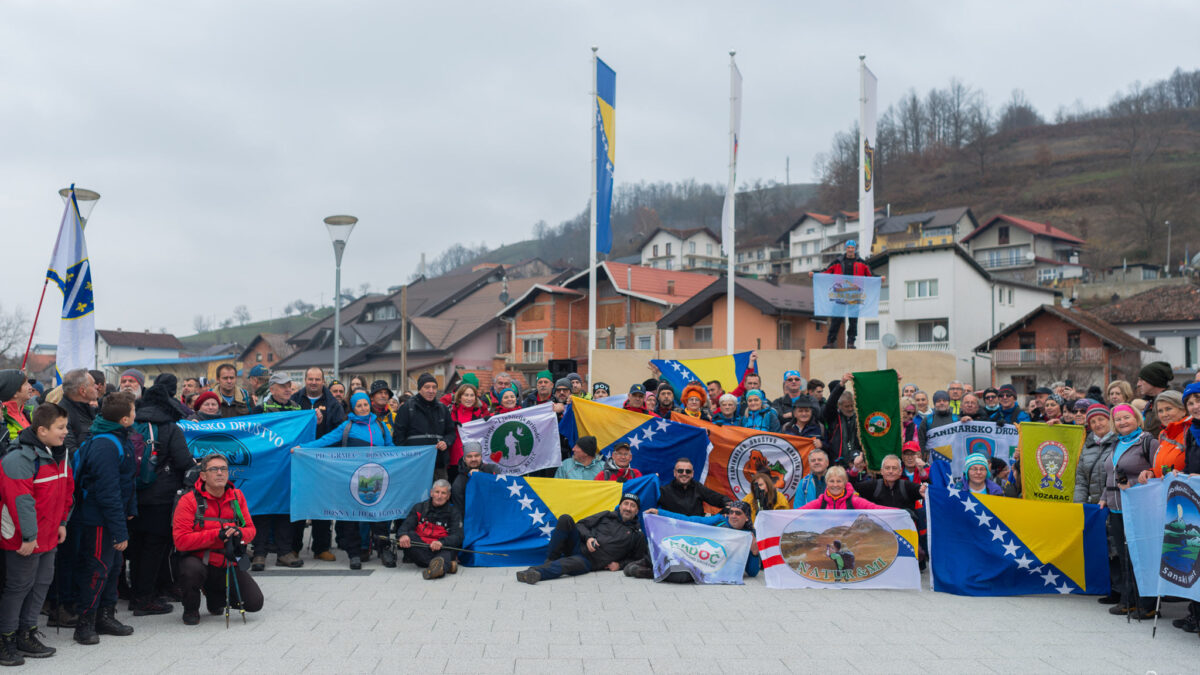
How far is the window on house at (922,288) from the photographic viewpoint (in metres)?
54.8

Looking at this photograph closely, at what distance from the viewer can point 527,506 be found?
34.7 feet

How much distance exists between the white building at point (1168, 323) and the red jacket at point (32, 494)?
57854 mm

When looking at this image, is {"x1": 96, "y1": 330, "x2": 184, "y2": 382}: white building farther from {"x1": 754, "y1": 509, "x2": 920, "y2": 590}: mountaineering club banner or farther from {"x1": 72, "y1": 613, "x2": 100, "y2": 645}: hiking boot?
{"x1": 754, "y1": 509, "x2": 920, "y2": 590}: mountaineering club banner

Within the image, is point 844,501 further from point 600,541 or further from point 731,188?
point 731,188

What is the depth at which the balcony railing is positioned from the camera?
46406 mm

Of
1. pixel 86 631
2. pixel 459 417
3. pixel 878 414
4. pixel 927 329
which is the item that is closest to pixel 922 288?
pixel 927 329

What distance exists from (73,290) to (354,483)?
414 cm

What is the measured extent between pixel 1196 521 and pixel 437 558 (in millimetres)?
7309

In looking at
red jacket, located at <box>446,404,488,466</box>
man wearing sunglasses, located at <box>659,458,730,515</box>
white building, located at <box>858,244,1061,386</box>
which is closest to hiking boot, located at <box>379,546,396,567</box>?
red jacket, located at <box>446,404,488,466</box>

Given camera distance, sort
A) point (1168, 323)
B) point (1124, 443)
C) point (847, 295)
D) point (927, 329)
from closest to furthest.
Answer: point (1124, 443) → point (847, 295) → point (1168, 323) → point (927, 329)

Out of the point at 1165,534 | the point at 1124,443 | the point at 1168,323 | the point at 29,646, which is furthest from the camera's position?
the point at 1168,323

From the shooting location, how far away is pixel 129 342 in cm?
9000

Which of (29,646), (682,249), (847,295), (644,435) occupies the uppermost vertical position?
(682,249)

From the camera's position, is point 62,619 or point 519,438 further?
point 519,438
